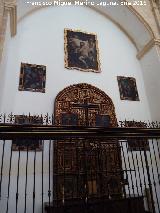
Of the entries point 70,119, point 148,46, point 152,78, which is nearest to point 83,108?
point 70,119

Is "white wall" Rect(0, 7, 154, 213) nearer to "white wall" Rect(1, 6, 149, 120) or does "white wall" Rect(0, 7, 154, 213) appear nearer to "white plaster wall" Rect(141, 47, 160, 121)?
"white wall" Rect(1, 6, 149, 120)

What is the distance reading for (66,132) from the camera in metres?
3.35

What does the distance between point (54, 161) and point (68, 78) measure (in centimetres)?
334

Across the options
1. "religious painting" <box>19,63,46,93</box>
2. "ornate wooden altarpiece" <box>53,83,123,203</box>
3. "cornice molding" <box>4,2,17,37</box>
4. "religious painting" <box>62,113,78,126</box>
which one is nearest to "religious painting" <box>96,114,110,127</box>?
"ornate wooden altarpiece" <box>53,83,123,203</box>

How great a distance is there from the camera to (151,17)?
11.4 metres

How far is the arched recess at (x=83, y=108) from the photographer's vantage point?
831 cm

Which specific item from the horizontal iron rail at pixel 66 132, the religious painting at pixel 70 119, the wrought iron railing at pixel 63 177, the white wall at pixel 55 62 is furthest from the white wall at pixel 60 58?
the horizontal iron rail at pixel 66 132

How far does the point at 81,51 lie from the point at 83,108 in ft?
9.71

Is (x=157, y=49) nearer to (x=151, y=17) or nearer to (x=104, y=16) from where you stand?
(x=151, y=17)

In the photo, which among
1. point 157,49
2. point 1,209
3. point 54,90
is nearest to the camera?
point 1,209

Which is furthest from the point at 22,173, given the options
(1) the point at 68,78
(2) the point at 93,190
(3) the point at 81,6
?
(3) the point at 81,6

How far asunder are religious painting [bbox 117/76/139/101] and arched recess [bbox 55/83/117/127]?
34.6 inches

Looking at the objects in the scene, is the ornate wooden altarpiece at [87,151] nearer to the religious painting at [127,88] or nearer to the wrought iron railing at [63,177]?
the wrought iron railing at [63,177]

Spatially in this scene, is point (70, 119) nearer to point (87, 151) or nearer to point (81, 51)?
point (87, 151)
